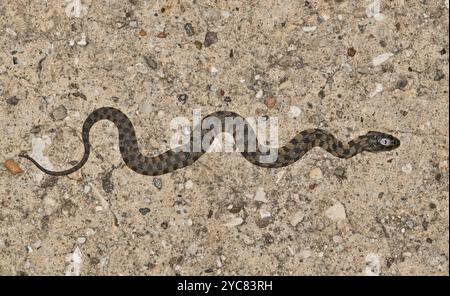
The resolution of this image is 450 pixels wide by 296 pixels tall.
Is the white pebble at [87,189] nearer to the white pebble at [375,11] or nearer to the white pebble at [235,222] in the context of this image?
the white pebble at [235,222]

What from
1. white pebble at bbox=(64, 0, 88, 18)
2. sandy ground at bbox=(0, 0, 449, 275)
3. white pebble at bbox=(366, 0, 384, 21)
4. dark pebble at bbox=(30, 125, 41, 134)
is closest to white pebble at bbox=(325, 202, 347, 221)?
sandy ground at bbox=(0, 0, 449, 275)

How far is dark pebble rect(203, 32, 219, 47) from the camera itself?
214 inches

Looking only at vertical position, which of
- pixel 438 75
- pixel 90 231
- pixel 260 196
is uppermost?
pixel 438 75

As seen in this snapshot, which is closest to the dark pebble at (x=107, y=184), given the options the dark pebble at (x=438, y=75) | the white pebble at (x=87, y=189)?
the white pebble at (x=87, y=189)

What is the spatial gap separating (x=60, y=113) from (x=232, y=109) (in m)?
1.59

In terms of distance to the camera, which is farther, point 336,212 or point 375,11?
point 375,11

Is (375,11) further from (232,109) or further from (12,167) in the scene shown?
(12,167)

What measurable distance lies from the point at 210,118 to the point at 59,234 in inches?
68.7

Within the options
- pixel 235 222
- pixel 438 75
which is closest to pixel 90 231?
pixel 235 222

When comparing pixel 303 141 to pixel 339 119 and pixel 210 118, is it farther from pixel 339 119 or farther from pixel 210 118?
pixel 210 118

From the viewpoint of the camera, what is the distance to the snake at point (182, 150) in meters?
5.31

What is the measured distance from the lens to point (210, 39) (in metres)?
5.43

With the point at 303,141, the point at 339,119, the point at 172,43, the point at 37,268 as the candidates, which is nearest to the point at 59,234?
the point at 37,268

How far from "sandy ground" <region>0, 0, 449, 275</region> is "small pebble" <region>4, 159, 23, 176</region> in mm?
39
